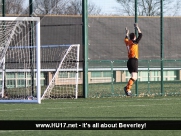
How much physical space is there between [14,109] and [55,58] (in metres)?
8.70

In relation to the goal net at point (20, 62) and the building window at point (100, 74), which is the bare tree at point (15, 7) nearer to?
the goal net at point (20, 62)

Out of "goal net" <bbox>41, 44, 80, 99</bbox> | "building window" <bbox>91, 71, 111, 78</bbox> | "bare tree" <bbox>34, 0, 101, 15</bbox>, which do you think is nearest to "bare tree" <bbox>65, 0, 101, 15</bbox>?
"bare tree" <bbox>34, 0, 101, 15</bbox>

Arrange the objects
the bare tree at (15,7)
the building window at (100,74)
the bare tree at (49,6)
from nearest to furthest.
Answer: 1. the bare tree at (49,6)
2. the bare tree at (15,7)
3. the building window at (100,74)

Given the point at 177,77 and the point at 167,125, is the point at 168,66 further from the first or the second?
the point at 167,125

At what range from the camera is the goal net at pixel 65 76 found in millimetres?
25969

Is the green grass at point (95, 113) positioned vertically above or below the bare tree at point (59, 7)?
below

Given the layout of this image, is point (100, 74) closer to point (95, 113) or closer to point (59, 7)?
point (59, 7)

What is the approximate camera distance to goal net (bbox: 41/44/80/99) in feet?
85.2

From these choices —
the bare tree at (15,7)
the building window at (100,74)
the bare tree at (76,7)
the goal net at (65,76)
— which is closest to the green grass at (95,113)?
the goal net at (65,76)

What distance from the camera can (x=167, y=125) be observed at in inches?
391

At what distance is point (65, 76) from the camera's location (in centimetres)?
2756

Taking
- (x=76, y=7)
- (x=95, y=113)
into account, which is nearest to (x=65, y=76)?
(x=76, y=7)
